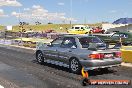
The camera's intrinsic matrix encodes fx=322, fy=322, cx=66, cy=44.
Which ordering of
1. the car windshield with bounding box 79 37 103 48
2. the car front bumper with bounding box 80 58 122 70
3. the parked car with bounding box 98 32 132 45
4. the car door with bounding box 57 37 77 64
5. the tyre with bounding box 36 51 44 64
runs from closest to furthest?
the car front bumper with bounding box 80 58 122 70 < the car windshield with bounding box 79 37 103 48 < the car door with bounding box 57 37 77 64 < the tyre with bounding box 36 51 44 64 < the parked car with bounding box 98 32 132 45

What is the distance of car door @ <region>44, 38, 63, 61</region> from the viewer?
14.8 metres

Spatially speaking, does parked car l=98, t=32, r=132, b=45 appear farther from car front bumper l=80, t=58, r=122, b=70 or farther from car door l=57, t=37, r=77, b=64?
car front bumper l=80, t=58, r=122, b=70

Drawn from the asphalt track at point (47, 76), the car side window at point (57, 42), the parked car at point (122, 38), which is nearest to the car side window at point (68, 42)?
the car side window at point (57, 42)

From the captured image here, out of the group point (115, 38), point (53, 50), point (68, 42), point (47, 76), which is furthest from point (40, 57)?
point (115, 38)

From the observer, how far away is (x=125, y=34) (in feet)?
99.8

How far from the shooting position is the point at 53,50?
588 inches

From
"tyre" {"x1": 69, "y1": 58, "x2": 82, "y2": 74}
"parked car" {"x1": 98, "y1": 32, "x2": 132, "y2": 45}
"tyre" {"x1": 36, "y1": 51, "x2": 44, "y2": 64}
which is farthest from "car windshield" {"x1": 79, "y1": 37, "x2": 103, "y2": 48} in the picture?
"parked car" {"x1": 98, "y1": 32, "x2": 132, "y2": 45}

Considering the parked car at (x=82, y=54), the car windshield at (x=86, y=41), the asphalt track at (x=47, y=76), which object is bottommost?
the asphalt track at (x=47, y=76)

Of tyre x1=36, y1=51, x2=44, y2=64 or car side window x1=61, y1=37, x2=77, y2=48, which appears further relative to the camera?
tyre x1=36, y1=51, x2=44, y2=64

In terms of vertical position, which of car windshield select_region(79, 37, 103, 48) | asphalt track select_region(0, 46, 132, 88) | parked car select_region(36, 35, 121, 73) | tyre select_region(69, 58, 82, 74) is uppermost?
car windshield select_region(79, 37, 103, 48)

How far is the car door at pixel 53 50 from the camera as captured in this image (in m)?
14.8

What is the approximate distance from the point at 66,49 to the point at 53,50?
1.26 m

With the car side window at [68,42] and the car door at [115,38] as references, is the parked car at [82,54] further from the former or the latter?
the car door at [115,38]

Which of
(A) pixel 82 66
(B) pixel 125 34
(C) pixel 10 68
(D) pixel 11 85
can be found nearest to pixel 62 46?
(A) pixel 82 66
